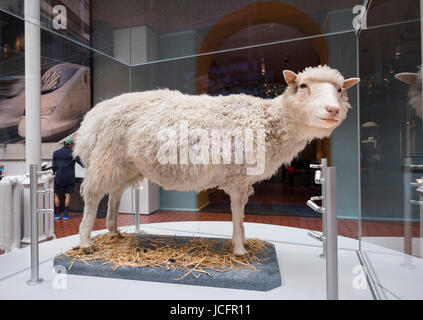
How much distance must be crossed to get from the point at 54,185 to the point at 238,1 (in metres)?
2.67

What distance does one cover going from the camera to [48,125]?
8.70 ft

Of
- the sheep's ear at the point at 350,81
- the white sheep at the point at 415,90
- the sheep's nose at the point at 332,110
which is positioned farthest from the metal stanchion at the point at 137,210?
the white sheep at the point at 415,90

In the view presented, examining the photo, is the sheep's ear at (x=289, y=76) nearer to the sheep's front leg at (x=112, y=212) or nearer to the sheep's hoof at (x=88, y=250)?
the sheep's front leg at (x=112, y=212)

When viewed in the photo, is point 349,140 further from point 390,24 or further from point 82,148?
point 82,148

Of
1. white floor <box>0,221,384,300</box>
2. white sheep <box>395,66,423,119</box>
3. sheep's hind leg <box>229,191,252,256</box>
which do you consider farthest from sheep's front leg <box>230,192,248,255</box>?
white sheep <box>395,66,423,119</box>

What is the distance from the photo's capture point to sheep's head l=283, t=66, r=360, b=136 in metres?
1.74

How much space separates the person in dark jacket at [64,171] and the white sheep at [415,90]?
2.86 m

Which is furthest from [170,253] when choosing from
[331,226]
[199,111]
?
[331,226]

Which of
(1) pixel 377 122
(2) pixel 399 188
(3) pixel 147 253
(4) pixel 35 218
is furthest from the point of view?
(3) pixel 147 253

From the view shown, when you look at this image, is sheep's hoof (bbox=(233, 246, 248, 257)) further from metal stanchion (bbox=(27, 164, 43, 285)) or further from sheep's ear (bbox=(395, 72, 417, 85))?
sheep's ear (bbox=(395, 72, 417, 85))

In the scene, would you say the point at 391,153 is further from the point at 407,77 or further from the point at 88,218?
the point at 88,218

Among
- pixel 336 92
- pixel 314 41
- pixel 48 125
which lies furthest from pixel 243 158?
pixel 48 125

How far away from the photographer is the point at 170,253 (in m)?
2.25

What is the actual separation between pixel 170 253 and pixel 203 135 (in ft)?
3.53
